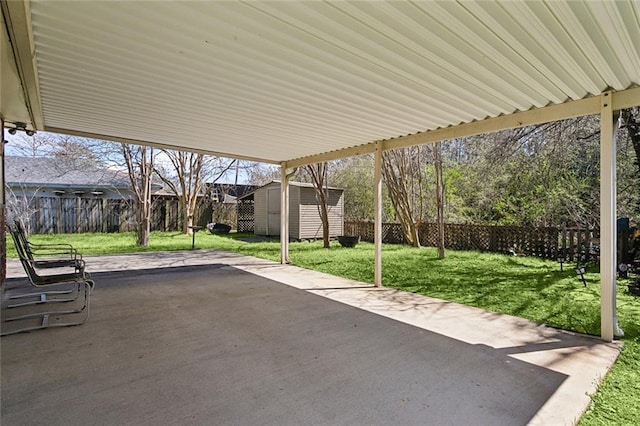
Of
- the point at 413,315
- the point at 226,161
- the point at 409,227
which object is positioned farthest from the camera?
the point at 226,161

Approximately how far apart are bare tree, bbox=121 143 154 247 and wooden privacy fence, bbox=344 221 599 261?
8.55 metres

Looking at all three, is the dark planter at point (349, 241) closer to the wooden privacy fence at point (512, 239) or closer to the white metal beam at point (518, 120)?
the wooden privacy fence at point (512, 239)

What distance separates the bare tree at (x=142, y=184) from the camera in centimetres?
1037

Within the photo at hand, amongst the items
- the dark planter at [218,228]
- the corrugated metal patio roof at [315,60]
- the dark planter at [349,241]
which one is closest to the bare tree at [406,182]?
the dark planter at [349,241]

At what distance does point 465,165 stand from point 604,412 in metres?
10.2

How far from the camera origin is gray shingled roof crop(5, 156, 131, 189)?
14.2m

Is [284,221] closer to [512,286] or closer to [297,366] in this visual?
[512,286]

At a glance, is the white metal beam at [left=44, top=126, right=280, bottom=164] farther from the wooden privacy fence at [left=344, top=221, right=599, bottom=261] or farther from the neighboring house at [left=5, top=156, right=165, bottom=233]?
the neighboring house at [left=5, top=156, right=165, bottom=233]

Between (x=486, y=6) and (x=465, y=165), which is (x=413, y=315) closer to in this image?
(x=486, y=6)

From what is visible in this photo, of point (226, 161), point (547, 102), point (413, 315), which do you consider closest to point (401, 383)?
point (413, 315)

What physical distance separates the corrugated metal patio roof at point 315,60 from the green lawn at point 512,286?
2.37 metres

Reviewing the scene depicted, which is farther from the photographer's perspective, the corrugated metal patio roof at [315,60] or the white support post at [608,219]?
the white support post at [608,219]

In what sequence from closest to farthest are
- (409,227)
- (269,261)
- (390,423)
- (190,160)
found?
1. (390,423)
2. (269,261)
3. (409,227)
4. (190,160)

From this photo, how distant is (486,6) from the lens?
1.89 m
